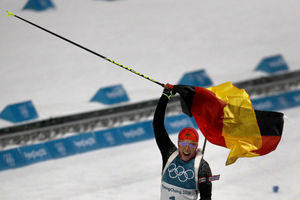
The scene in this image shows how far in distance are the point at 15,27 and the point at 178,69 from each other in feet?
11.6

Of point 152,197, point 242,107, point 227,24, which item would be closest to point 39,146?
point 152,197

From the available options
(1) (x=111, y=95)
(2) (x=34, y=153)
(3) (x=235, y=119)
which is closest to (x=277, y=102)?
(1) (x=111, y=95)

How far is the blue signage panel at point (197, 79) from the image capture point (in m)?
12.4

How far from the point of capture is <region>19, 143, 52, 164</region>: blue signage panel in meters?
9.85

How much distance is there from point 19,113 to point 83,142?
4.77ft

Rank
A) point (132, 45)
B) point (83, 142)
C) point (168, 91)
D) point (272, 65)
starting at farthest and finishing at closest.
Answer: point (272, 65)
point (132, 45)
point (83, 142)
point (168, 91)

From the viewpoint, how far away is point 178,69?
1283cm

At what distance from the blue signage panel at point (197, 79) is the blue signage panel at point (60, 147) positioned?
3.08 meters

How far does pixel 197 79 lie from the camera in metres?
12.6

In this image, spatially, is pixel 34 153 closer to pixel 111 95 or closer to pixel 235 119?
pixel 111 95

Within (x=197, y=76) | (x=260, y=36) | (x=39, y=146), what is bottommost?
(x=39, y=146)

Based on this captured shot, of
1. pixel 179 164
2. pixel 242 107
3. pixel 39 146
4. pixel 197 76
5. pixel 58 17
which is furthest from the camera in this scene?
pixel 58 17

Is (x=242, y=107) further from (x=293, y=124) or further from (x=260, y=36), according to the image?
(x=260, y=36)

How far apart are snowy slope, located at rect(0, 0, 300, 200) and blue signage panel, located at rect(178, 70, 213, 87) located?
0.59 ft
